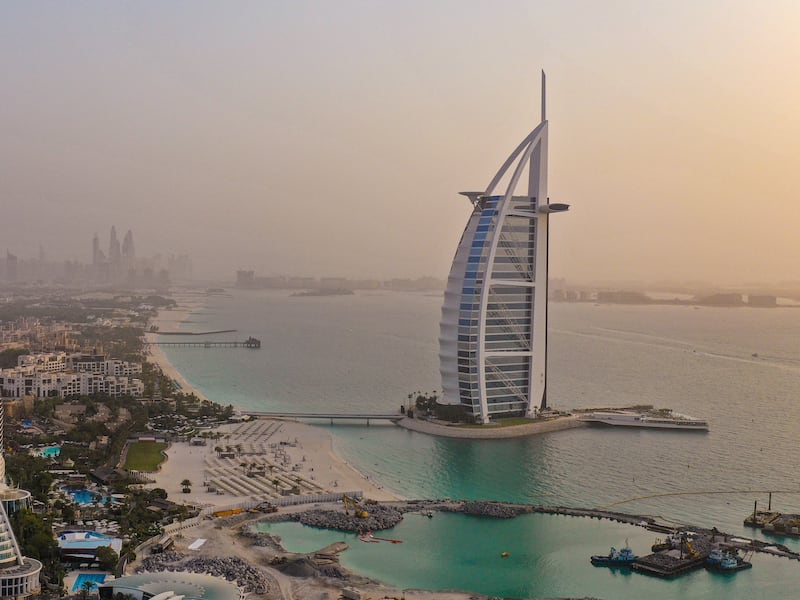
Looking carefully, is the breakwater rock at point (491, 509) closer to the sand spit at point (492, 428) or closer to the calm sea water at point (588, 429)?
the calm sea water at point (588, 429)

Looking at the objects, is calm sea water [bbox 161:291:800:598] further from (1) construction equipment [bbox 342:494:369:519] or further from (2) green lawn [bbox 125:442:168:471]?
(2) green lawn [bbox 125:442:168:471]

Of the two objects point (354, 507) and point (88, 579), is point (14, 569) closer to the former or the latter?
point (88, 579)

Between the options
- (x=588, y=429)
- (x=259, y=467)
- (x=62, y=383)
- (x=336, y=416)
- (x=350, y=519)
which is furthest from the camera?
(x=62, y=383)

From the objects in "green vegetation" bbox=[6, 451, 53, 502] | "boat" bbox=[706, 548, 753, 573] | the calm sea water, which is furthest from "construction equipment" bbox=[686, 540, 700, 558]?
"green vegetation" bbox=[6, 451, 53, 502]

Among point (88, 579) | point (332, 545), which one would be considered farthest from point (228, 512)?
point (88, 579)

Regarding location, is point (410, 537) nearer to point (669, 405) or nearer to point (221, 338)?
point (669, 405)
